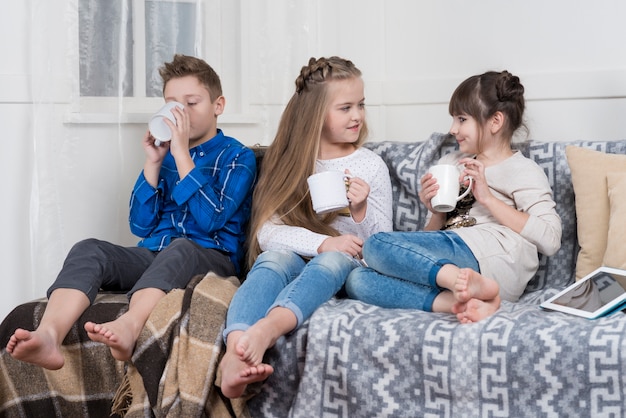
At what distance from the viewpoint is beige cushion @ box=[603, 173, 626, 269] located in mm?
2002

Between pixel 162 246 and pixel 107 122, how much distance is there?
0.43 m

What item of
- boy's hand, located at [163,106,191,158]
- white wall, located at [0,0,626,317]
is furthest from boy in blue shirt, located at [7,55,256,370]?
white wall, located at [0,0,626,317]

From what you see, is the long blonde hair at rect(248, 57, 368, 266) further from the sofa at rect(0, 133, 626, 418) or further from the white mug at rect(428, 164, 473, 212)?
the white mug at rect(428, 164, 473, 212)

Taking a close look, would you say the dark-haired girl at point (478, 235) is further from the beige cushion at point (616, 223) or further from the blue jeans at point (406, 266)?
the beige cushion at point (616, 223)

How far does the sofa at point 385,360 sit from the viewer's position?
1647 millimetres

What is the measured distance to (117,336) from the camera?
186cm

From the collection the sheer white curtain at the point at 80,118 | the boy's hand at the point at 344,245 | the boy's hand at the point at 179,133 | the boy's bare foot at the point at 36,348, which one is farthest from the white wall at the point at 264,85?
the boy's hand at the point at 344,245

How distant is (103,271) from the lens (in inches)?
84.3

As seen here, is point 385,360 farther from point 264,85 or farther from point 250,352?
point 264,85

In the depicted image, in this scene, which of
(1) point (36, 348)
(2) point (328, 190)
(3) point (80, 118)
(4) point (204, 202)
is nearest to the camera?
(1) point (36, 348)

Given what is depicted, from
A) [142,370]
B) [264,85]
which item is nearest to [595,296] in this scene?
[142,370]

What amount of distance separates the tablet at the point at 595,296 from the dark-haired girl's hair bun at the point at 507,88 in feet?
1.62

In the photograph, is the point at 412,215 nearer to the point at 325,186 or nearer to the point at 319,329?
the point at 325,186

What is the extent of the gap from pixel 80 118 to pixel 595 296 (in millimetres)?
1422
